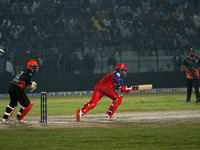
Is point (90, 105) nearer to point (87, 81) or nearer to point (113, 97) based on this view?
point (113, 97)

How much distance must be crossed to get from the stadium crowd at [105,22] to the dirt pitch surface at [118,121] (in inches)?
534

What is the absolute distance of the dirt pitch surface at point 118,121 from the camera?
15.6 metres

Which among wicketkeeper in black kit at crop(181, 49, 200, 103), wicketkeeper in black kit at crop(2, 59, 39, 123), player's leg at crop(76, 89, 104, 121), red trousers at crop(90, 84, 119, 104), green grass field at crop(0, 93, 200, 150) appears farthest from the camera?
wicketkeeper in black kit at crop(181, 49, 200, 103)

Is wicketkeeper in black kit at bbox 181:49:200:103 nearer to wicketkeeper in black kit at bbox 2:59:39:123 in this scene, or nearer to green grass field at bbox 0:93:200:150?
green grass field at bbox 0:93:200:150

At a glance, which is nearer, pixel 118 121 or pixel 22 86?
pixel 22 86

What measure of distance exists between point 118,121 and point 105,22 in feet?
69.2

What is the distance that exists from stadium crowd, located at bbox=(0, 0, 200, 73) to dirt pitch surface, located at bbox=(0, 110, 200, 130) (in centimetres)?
1356

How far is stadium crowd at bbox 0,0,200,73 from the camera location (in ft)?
109

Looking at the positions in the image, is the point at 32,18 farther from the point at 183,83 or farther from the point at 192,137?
the point at 192,137

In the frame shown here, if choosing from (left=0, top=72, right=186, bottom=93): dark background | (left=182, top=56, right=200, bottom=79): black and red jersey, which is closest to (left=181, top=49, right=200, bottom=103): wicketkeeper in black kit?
(left=182, top=56, right=200, bottom=79): black and red jersey

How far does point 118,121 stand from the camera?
16.8 m

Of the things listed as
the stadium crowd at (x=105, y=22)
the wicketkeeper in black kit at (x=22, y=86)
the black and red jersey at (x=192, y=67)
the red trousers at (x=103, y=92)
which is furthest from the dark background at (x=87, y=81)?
the wicketkeeper in black kit at (x=22, y=86)

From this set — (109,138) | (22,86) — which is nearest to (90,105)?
(22,86)

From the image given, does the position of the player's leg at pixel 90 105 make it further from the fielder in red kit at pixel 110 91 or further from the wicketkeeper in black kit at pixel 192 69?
the wicketkeeper in black kit at pixel 192 69
